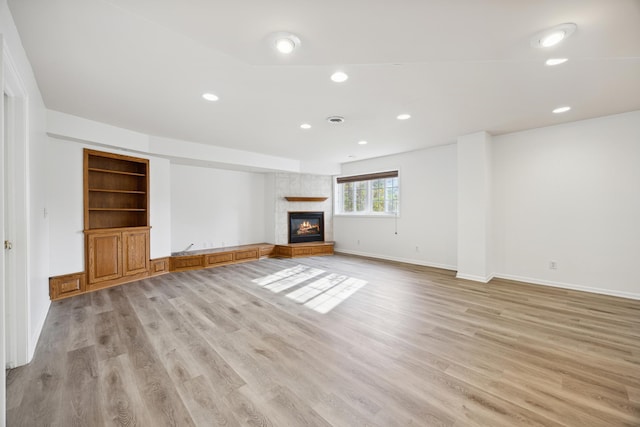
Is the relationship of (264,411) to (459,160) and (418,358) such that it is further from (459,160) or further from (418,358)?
(459,160)

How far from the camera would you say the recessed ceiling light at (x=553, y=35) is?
1622mm

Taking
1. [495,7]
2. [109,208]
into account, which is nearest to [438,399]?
[495,7]

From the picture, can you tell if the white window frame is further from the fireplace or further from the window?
the fireplace

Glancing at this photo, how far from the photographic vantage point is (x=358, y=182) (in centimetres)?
693

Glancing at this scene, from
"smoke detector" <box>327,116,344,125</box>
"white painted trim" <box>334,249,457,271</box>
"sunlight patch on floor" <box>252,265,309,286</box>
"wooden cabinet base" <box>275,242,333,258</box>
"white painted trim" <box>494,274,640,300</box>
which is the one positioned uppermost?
"smoke detector" <box>327,116,344,125</box>

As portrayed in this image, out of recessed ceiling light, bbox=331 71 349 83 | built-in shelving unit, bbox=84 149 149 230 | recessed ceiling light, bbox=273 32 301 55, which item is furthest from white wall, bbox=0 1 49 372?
recessed ceiling light, bbox=331 71 349 83

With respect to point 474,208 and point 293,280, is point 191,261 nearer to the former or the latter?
point 293,280

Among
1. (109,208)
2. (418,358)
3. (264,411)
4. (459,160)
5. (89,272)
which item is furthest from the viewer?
(459,160)

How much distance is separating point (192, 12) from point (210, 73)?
3.39ft

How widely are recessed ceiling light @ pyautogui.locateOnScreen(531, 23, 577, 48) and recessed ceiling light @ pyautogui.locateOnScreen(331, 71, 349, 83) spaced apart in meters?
1.41

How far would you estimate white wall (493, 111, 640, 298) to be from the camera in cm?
346

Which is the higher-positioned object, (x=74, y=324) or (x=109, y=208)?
(x=109, y=208)

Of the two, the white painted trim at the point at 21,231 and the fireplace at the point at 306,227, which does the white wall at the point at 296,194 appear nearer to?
the fireplace at the point at 306,227

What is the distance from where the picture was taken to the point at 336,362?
81.2 inches
